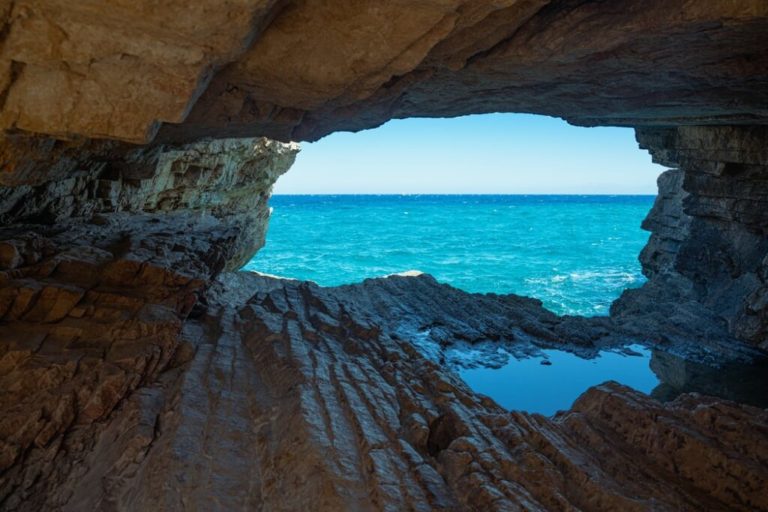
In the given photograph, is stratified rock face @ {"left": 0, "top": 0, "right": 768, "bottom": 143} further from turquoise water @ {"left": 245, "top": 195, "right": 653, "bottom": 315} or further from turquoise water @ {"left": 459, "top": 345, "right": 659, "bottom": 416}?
turquoise water @ {"left": 245, "top": 195, "right": 653, "bottom": 315}

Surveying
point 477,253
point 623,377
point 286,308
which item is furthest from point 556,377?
point 477,253

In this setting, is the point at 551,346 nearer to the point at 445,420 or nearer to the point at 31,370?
the point at 445,420

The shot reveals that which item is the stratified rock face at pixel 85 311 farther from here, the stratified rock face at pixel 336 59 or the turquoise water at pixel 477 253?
the turquoise water at pixel 477 253

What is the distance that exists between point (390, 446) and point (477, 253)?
3964 centimetres

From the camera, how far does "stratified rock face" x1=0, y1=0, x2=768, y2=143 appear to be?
14.5 feet

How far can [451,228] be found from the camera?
63969mm

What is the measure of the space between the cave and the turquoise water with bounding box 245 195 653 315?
16618 millimetres

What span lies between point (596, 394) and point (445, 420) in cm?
250

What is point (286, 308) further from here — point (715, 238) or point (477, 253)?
point (477, 253)

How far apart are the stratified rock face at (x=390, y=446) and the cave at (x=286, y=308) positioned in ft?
0.10

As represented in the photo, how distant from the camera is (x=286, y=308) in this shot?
1066 cm

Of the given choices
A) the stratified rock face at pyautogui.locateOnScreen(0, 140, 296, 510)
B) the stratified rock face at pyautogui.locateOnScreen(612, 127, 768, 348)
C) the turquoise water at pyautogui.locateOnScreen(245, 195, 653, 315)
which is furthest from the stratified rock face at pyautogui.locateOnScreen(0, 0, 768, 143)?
the turquoise water at pyautogui.locateOnScreen(245, 195, 653, 315)

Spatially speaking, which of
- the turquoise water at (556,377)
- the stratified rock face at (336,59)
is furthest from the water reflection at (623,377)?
the stratified rock face at (336,59)

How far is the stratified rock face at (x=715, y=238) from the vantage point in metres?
12.6
